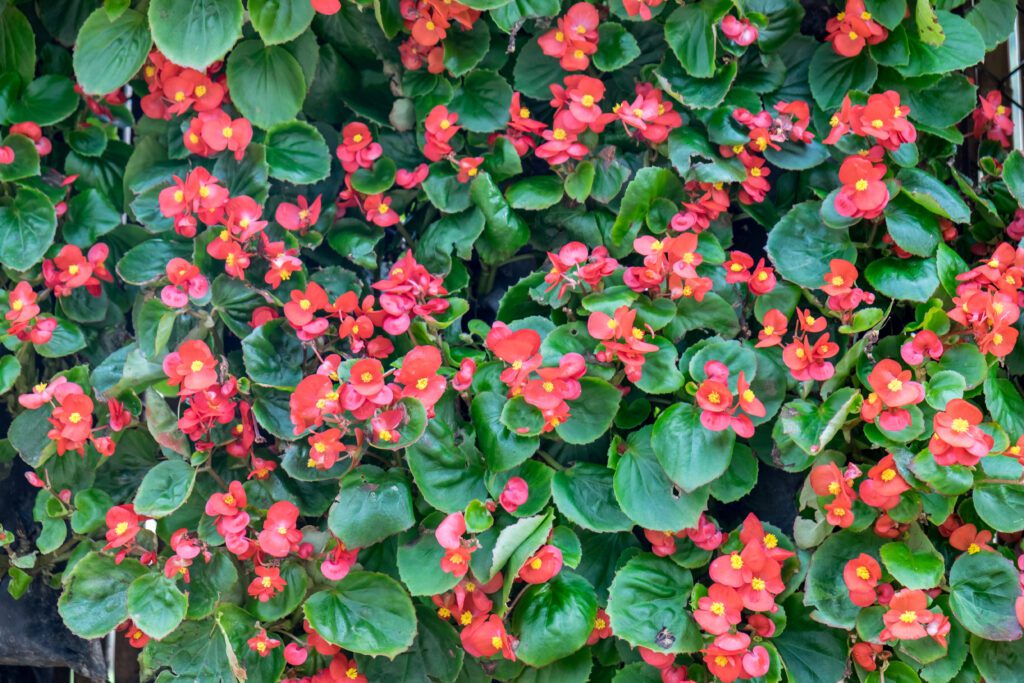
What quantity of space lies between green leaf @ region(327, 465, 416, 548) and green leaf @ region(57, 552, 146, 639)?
0.30 meters

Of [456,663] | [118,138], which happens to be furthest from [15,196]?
[456,663]

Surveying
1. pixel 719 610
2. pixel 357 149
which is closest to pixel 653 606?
pixel 719 610

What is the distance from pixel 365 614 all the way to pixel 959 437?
74 cm

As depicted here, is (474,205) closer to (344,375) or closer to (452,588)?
(344,375)

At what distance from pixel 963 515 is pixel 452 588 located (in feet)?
2.17

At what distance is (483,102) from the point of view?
1480mm

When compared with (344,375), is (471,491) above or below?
below

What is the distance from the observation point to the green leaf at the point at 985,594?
122 centimetres

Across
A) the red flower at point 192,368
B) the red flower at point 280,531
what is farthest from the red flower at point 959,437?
the red flower at point 192,368

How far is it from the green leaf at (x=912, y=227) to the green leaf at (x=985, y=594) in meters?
0.40

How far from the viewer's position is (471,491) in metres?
1.29

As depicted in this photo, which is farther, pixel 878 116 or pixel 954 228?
pixel 954 228

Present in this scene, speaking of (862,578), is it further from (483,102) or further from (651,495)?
(483,102)

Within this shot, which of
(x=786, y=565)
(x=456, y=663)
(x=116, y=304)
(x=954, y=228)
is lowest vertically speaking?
(x=456, y=663)
